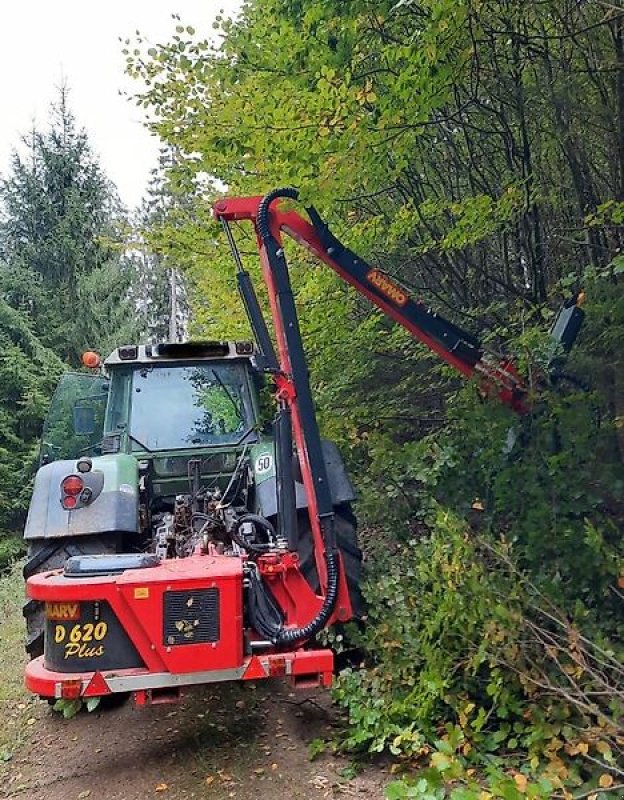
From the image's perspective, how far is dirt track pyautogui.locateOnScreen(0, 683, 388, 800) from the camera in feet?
10.9

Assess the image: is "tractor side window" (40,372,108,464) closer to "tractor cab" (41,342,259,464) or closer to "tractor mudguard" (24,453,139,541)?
"tractor cab" (41,342,259,464)

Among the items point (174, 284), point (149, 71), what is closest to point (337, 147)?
point (149, 71)

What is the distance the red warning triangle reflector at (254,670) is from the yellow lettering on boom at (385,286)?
2.15 meters

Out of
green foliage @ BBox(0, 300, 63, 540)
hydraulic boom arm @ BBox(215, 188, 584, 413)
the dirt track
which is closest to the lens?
the dirt track

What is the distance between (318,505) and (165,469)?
144 cm

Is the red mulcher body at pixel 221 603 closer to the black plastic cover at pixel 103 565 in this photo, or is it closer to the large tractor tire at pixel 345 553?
the black plastic cover at pixel 103 565

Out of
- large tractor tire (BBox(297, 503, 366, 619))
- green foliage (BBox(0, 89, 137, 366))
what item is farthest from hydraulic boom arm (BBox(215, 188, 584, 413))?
green foliage (BBox(0, 89, 137, 366))

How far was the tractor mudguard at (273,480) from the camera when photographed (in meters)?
4.20

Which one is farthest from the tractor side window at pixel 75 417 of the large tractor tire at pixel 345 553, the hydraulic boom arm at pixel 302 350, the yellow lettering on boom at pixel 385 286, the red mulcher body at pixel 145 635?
the yellow lettering on boom at pixel 385 286

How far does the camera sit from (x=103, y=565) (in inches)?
135

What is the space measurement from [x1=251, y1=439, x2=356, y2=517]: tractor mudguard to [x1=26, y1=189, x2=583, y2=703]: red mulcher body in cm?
26

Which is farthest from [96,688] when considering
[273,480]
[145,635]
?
[273,480]

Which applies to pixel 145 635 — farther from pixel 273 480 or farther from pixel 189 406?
pixel 189 406

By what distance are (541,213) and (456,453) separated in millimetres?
2016
